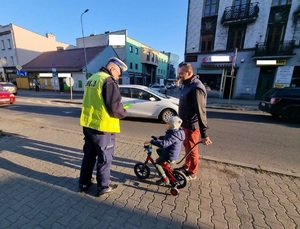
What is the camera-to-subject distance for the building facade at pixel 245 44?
14.7 meters

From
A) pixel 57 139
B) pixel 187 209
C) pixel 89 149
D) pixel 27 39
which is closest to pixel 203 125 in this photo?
pixel 187 209

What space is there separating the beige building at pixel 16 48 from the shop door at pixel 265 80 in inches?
1336

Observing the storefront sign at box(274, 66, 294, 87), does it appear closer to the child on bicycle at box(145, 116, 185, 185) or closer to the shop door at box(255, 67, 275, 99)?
the shop door at box(255, 67, 275, 99)

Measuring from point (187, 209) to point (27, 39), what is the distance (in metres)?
38.0

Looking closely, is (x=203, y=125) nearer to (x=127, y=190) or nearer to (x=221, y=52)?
(x=127, y=190)

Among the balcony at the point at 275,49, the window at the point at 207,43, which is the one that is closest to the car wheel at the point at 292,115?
the balcony at the point at 275,49

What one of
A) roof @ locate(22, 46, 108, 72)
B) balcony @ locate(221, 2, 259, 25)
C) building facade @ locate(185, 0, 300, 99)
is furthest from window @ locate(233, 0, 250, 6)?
roof @ locate(22, 46, 108, 72)

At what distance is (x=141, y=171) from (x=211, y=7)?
20.0m

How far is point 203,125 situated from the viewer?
244 cm

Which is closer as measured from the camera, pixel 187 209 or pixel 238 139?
pixel 187 209

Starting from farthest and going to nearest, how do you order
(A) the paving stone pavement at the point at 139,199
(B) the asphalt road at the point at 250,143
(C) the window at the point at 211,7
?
(C) the window at the point at 211,7
(B) the asphalt road at the point at 250,143
(A) the paving stone pavement at the point at 139,199

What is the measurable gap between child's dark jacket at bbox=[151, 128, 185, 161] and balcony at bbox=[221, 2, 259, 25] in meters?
18.3

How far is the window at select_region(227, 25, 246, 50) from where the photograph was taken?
1608 cm

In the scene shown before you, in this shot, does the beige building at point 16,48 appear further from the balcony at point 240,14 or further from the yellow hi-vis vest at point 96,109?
the yellow hi-vis vest at point 96,109
